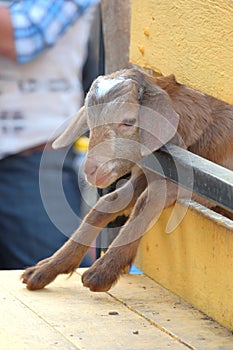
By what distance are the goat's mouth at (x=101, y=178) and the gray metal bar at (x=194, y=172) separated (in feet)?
0.35

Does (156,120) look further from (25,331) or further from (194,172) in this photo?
(25,331)

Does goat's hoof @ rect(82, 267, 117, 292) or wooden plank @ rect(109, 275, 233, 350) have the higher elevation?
goat's hoof @ rect(82, 267, 117, 292)

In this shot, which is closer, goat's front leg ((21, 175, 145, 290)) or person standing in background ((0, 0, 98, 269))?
goat's front leg ((21, 175, 145, 290))

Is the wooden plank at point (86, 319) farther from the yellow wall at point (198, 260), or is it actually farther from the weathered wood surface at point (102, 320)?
the yellow wall at point (198, 260)

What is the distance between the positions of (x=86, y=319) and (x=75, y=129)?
0.55 m

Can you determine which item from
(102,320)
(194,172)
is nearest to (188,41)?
(194,172)

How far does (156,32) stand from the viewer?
3.32 m

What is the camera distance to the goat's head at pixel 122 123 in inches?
111

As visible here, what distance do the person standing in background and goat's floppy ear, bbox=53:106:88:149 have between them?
4.71ft

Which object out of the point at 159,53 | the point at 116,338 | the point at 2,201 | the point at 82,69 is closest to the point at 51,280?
the point at 116,338

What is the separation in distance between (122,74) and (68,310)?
2.13ft

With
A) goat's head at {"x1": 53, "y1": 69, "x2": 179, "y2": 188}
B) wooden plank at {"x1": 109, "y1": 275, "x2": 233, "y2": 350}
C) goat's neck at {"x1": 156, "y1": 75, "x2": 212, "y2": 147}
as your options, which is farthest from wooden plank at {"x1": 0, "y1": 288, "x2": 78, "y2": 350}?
goat's neck at {"x1": 156, "y1": 75, "x2": 212, "y2": 147}

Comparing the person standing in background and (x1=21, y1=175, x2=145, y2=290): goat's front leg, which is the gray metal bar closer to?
(x1=21, y1=175, x2=145, y2=290): goat's front leg

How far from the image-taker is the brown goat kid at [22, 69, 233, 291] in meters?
2.84
